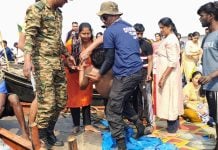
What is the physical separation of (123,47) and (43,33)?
0.98m

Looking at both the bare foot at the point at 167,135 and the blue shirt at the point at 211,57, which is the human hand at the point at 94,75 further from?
the bare foot at the point at 167,135

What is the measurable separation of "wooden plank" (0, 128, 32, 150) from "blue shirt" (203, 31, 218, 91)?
2.24 m

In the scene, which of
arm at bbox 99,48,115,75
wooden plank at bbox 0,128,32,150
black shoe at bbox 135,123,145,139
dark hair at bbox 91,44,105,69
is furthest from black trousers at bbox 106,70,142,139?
wooden plank at bbox 0,128,32,150

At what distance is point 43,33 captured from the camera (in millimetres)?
3852

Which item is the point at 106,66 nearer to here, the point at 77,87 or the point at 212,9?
the point at 77,87

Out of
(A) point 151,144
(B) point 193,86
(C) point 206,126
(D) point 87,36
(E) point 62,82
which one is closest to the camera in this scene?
(E) point 62,82

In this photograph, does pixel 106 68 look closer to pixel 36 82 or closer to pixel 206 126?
pixel 36 82

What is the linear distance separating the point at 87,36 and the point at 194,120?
2.60m

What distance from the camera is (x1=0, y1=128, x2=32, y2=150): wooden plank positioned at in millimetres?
3084

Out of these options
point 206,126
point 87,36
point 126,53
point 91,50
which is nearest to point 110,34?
point 126,53

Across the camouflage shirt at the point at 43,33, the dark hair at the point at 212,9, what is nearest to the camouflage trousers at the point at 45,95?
the camouflage shirt at the point at 43,33

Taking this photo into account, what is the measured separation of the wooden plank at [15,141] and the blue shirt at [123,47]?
1459mm

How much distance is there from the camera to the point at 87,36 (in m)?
4.82

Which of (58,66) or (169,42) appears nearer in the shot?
(58,66)
